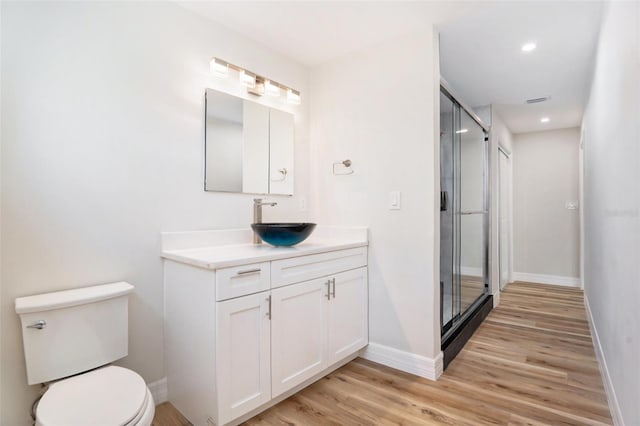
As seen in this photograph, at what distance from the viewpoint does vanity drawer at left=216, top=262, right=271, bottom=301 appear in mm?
1574

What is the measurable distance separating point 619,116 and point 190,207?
7.64 ft

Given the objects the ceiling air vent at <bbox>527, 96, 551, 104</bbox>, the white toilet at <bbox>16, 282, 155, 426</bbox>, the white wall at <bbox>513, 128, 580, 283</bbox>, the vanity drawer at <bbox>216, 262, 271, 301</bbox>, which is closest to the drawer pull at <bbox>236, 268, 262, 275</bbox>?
the vanity drawer at <bbox>216, 262, 271, 301</bbox>

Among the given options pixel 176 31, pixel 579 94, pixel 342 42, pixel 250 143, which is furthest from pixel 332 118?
pixel 579 94

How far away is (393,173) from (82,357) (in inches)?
81.4

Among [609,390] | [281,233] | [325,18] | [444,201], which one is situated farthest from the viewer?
[444,201]

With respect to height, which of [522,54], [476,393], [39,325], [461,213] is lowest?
[476,393]

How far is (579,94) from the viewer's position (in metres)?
3.51

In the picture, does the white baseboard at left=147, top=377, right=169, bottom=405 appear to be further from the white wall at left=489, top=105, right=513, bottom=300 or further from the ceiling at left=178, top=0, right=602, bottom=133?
Answer: the white wall at left=489, top=105, right=513, bottom=300

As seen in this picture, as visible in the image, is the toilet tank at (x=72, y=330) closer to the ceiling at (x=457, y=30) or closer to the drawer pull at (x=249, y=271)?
the drawer pull at (x=249, y=271)

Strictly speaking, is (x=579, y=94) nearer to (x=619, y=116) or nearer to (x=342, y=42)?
(x=619, y=116)

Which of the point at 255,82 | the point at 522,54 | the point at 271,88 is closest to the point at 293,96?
the point at 271,88

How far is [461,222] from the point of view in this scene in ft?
9.96

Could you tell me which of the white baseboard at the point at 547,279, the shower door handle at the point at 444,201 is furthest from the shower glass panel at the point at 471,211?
the white baseboard at the point at 547,279

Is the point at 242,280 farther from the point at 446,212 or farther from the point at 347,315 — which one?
the point at 446,212
